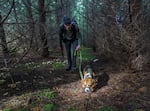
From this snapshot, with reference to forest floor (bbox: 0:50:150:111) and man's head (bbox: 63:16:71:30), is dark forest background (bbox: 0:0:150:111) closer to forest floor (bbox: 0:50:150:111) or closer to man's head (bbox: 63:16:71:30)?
forest floor (bbox: 0:50:150:111)

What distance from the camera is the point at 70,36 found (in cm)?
834

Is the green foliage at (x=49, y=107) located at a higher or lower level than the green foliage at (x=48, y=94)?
lower

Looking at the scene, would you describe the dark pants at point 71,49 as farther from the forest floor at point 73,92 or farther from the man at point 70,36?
the forest floor at point 73,92

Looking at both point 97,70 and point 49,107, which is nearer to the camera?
point 49,107

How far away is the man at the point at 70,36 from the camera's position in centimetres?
807

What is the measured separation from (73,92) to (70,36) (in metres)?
2.04

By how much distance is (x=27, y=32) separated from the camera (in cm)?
606

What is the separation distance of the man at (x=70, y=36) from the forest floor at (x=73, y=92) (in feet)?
2.03

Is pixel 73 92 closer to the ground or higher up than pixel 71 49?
closer to the ground

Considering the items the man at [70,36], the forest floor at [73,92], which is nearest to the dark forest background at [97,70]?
the forest floor at [73,92]

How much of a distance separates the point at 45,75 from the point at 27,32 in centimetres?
267

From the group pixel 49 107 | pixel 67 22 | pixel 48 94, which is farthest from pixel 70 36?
pixel 49 107

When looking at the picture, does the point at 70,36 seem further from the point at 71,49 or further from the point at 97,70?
the point at 97,70

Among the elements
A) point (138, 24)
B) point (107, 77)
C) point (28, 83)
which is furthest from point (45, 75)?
point (138, 24)
